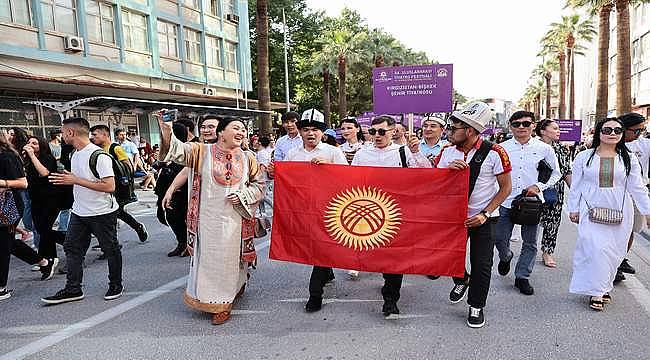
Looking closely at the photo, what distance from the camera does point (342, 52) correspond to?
104ft

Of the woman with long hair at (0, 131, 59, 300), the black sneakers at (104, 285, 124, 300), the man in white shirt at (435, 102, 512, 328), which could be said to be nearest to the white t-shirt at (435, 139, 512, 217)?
the man in white shirt at (435, 102, 512, 328)

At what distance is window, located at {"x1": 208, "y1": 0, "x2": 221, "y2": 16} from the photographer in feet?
88.3

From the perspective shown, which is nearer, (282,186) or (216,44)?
(282,186)

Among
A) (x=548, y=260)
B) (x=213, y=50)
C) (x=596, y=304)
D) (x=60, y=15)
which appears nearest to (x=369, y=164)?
(x=596, y=304)

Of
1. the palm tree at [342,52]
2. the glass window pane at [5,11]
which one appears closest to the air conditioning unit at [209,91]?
the palm tree at [342,52]

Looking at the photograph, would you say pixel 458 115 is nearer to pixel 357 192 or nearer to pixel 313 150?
pixel 357 192

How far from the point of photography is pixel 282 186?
418 centimetres

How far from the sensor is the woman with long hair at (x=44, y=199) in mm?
5070

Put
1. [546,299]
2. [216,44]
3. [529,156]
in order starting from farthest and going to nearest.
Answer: [216,44], [529,156], [546,299]

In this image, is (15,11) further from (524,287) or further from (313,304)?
(524,287)

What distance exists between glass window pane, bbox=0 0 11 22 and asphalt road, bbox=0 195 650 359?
47.0 ft

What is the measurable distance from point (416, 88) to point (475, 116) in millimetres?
5055

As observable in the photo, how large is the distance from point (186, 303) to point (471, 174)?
268 cm

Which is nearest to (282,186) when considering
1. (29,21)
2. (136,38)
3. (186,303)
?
(186,303)
